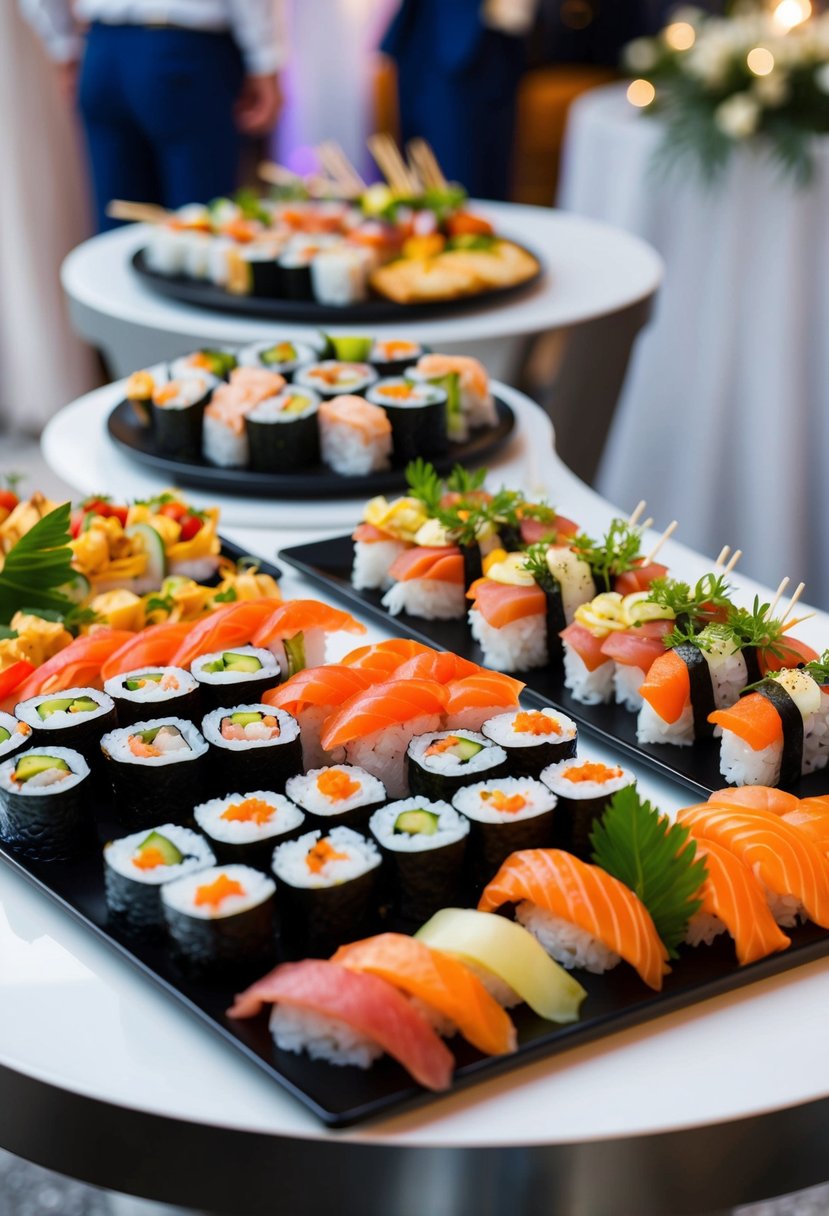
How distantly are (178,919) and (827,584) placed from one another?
9.67 ft

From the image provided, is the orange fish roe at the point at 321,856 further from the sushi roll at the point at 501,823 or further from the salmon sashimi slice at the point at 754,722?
the salmon sashimi slice at the point at 754,722

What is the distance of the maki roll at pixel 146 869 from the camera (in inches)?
43.7

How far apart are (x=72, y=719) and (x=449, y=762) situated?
0.35 m

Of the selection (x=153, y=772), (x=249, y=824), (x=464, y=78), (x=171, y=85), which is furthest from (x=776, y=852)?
(x=464, y=78)

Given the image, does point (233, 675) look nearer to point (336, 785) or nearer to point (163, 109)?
point (336, 785)

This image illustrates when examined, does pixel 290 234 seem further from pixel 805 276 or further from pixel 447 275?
pixel 805 276

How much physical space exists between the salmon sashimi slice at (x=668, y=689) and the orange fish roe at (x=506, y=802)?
0.27m

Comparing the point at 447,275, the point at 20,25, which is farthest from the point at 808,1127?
the point at 20,25

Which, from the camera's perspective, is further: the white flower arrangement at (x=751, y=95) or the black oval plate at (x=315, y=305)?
the white flower arrangement at (x=751, y=95)

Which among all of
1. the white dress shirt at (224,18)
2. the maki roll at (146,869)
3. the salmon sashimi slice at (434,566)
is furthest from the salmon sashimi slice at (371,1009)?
the white dress shirt at (224,18)

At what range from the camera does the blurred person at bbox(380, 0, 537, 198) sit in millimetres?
4652

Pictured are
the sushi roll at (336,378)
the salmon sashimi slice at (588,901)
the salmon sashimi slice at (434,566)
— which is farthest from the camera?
the sushi roll at (336,378)

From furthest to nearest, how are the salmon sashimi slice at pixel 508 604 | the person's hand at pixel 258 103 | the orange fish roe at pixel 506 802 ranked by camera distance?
the person's hand at pixel 258 103 < the salmon sashimi slice at pixel 508 604 < the orange fish roe at pixel 506 802

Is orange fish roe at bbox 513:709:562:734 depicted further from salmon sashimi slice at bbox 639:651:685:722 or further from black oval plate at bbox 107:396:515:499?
black oval plate at bbox 107:396:515:499
